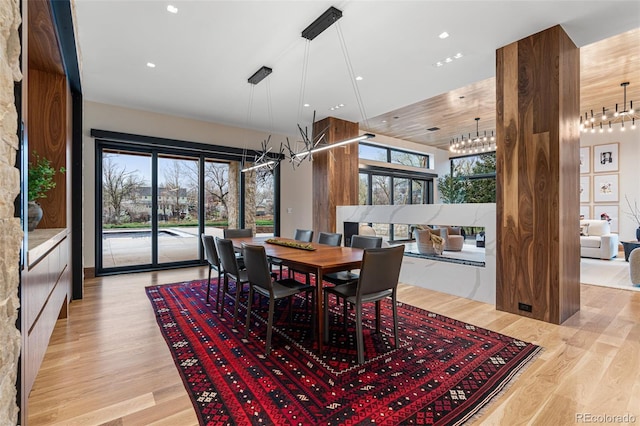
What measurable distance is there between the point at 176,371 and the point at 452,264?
3.56 metres

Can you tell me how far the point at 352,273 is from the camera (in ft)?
12.1

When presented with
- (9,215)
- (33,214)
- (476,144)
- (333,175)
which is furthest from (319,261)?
(476,144)

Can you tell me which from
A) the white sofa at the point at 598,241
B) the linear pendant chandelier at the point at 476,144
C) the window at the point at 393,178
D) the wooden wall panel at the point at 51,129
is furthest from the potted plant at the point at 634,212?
the wooden wall panel at the point at 51,129

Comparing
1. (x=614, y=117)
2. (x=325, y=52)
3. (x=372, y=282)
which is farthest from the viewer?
(x=614, y=117)

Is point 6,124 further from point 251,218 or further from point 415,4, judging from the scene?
point 251,218

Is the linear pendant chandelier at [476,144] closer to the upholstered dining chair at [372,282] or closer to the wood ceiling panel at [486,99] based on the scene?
the wood ceiling panel at [486,99]

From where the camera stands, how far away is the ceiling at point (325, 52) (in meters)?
2.86

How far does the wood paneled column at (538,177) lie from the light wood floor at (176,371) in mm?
337

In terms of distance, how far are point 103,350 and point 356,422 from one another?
2211 mm

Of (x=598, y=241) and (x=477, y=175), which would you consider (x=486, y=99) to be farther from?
(x=477, y=175)

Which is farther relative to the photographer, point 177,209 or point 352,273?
point 177,209

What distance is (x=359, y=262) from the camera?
2684 millimetres

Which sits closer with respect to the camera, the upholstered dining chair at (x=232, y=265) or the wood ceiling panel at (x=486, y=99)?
the upholstered dining chair at (x=232, y=265)


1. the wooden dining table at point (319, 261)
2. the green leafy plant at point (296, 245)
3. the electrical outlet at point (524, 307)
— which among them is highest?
the green leafy plant at point (296, 245)
